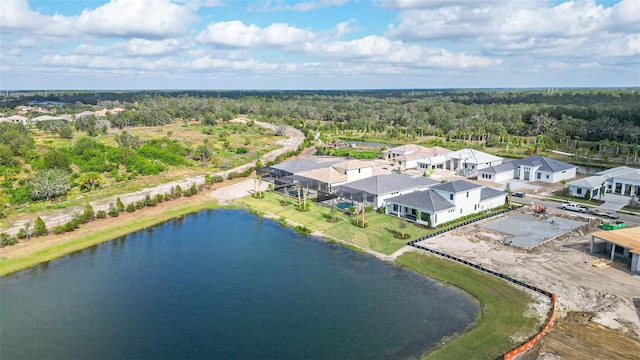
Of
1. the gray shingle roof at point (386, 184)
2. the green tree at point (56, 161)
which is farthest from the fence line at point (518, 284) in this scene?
the green tree at point (56, 161)

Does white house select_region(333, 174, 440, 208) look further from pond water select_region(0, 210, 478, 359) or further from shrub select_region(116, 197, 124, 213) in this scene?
shrub select_region(116, 197, 124, 213)

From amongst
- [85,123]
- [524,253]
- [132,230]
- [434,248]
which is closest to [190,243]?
[132,230]

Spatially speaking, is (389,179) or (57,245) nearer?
(57,245)

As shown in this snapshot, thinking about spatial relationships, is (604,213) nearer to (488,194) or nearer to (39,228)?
(488,194)

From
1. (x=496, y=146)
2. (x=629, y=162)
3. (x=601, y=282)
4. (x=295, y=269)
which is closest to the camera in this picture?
(x=601, y=282)

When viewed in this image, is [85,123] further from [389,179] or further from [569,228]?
[569,228]

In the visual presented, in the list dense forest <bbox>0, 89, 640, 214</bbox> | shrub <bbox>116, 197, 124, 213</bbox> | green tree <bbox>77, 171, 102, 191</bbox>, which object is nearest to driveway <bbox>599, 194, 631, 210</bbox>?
dense forest <bbox>0, 89, 640, 214</bbox>

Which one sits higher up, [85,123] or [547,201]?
[85,123]
